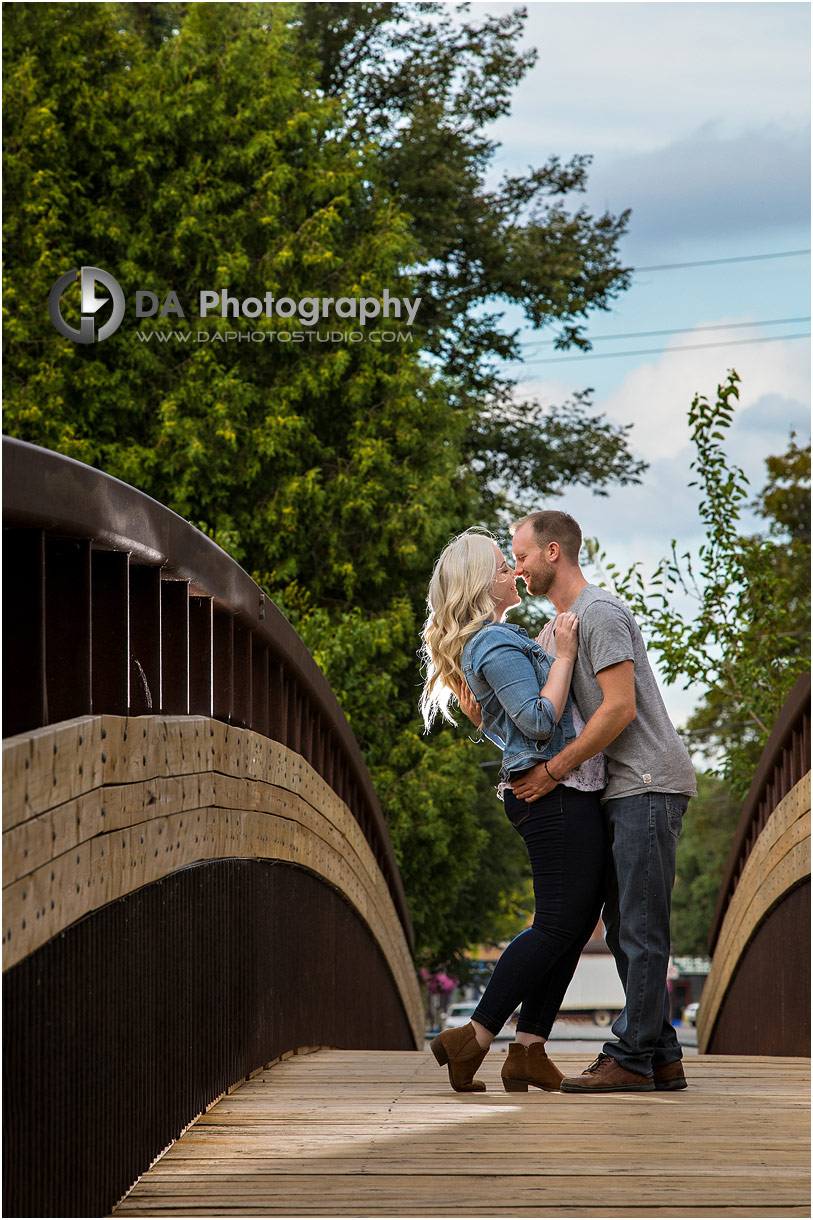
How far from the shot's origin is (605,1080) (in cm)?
421

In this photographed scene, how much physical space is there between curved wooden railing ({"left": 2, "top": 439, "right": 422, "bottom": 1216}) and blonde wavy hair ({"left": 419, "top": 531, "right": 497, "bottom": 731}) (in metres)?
0.65

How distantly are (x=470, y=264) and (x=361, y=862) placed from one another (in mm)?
16153

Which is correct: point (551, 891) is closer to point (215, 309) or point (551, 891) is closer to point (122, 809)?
point (122, 809)

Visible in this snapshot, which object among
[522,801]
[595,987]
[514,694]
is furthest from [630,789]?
[595,987]

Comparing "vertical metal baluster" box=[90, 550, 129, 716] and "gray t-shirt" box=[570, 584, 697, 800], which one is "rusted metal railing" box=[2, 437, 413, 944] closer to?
"vertical metal baluster" box=[90, 550, 129, 716]

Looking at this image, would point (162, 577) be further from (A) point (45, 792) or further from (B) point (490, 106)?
(B) point (490, 106)

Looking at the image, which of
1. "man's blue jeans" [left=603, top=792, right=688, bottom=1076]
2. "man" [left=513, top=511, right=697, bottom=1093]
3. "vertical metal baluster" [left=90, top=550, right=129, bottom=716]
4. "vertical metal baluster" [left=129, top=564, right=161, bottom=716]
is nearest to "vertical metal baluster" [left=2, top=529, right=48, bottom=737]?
"vertical metal baluster" [left=90, top=550, right=129, bottom=716]

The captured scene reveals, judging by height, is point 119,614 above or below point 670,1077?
above

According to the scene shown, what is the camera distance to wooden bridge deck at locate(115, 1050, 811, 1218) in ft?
8.51

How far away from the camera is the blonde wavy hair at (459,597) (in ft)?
14.1

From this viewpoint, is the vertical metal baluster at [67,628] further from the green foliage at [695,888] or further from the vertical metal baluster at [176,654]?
the green foliage at [695,888]

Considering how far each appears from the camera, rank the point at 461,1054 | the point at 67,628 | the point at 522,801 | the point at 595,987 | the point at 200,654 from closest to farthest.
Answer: the point at 67,628 < the point at 200,654 < the point at 461,1054 < the point at 522,801 < the point at 595,987

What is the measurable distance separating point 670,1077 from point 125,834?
2.38 meters

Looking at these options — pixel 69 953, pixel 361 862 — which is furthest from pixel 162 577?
pixel 361 862
